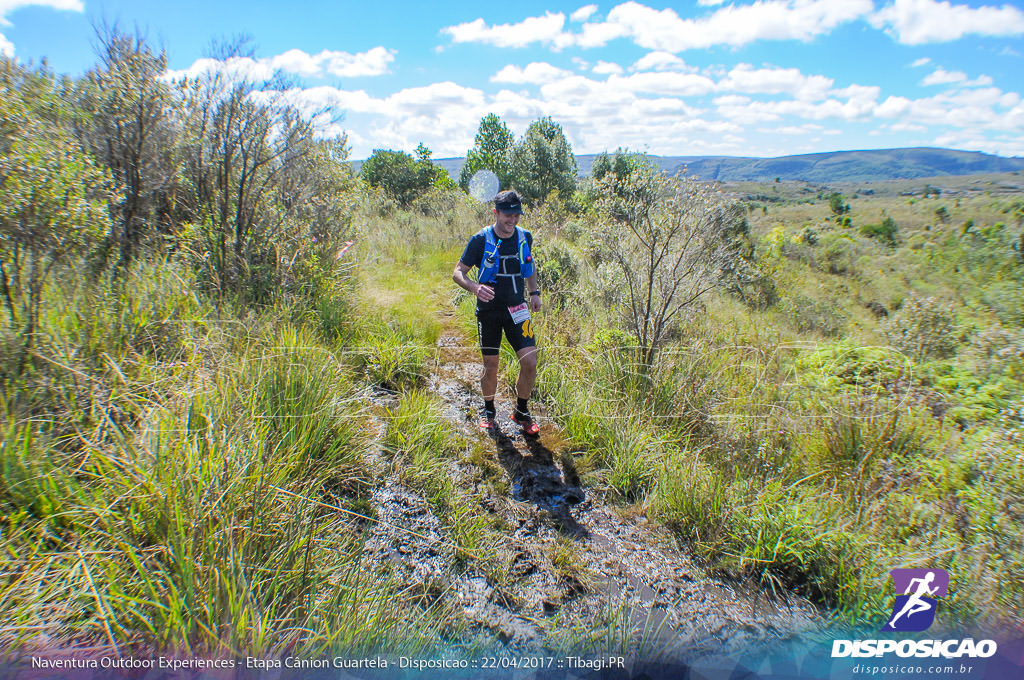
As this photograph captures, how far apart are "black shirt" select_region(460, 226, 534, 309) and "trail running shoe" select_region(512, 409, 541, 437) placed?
1.01 m

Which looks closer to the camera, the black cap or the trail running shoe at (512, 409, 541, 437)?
the black cap

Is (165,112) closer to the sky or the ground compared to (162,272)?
closer to the sky

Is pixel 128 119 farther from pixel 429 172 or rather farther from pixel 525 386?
pixel 429 172

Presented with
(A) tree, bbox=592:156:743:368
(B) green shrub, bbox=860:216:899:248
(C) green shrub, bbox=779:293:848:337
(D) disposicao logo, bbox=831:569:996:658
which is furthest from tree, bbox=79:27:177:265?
(B) green shrub, bbox=860:216:899:248

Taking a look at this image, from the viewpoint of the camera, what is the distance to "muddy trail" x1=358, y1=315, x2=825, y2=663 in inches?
85.5

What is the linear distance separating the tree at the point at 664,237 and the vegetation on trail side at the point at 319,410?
0.09 feet

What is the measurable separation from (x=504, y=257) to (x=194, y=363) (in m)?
2.25

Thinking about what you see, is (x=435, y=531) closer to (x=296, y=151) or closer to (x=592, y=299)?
(x=592, y=299)

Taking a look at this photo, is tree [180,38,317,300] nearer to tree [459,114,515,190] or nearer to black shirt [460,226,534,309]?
black shirt [460,226,534,309]

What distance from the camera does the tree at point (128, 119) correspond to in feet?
14.9

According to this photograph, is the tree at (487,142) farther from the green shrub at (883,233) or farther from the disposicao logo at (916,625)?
the disposicao logo at (916,625)

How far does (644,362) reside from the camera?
4.35m

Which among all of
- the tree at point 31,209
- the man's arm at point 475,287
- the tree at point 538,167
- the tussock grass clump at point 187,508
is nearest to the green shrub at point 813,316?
the man's arm at point 475,287

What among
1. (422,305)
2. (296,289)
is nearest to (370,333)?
(296,289)
